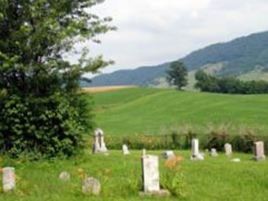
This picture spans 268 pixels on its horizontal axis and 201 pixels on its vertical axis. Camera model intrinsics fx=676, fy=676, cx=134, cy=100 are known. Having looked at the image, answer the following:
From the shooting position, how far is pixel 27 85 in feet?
87.6

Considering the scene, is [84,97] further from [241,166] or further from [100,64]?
[241,166]

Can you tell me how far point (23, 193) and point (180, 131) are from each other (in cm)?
3210

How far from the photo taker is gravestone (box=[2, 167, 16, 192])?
18.2 metres

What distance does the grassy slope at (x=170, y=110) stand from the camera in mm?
73281

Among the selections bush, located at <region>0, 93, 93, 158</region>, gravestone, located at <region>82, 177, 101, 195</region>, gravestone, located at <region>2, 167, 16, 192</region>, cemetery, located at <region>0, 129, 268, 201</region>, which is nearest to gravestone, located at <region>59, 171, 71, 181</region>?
cemetery, located at <region>0, 129, 268, 201</region>

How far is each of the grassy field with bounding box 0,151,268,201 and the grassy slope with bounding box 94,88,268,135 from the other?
40.4 metres

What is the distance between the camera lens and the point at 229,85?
422 ft

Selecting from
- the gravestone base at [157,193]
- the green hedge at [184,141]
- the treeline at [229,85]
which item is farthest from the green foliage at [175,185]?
the treeline at [229,85]

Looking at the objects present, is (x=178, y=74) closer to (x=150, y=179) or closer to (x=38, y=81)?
(x=38, y=81)

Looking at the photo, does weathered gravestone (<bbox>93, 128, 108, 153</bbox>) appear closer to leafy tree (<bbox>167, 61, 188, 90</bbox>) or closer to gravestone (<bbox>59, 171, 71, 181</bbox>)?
gravestone (<bbox>59, 171, 71, 181</bbox>)

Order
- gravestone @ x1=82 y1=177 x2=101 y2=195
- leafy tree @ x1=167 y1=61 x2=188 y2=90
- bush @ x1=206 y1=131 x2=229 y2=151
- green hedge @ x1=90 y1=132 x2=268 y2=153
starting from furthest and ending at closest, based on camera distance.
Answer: leafy tree @ x1=167 y1=61 x2=188 y2=90
bush @ x1=206 y1=131 x2=229 y2=151
green hedge @ x1=90 y1=132 x2=268 y2=153
gravestone @ x1=82 y1=177 x2=101 y2=195

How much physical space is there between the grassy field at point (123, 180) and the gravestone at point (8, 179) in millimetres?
351

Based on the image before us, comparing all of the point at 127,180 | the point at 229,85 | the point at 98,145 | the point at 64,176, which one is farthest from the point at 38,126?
the point at 229,85

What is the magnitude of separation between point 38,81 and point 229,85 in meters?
104
